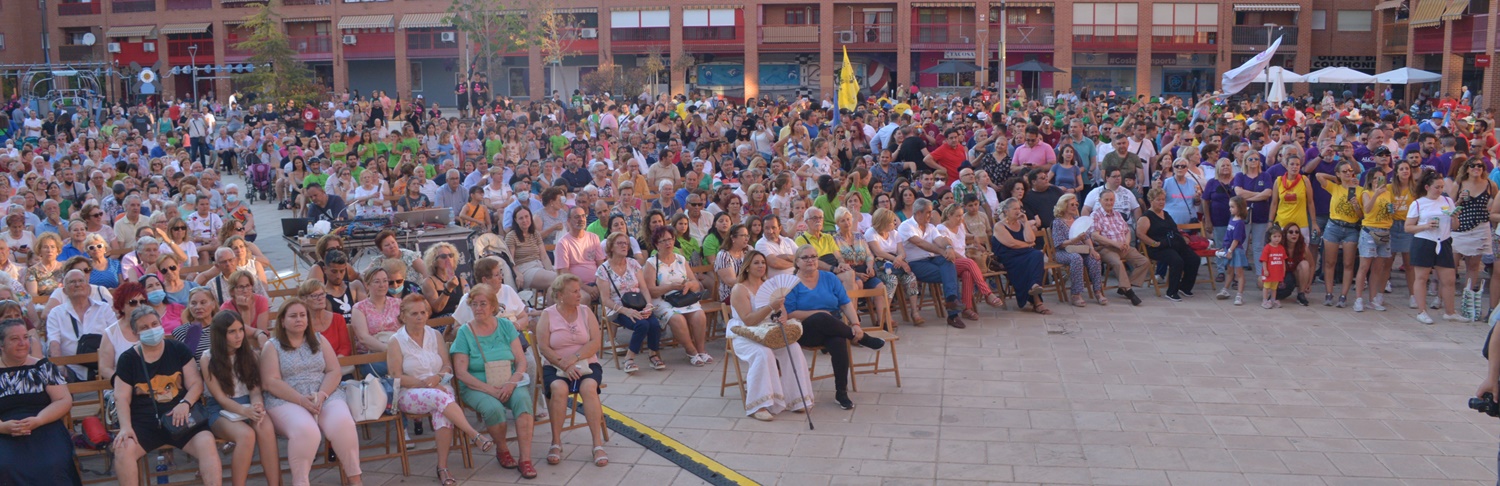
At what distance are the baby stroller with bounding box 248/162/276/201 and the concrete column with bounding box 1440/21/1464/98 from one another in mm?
32089

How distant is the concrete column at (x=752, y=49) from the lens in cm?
4762

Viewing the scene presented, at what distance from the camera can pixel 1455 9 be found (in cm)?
3581

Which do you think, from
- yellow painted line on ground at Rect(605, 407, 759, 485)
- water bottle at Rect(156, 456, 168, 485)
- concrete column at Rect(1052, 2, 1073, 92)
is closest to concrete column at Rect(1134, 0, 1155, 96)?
concrete column at Rect(1052, 2, 1073, 92)

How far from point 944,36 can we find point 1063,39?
440 cm

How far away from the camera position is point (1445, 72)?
1437 inches

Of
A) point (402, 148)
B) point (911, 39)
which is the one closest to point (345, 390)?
point (402, 148)

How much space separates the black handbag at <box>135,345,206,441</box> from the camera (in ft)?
19.8

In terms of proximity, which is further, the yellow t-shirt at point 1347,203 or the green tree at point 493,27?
the green tree at point 493,27

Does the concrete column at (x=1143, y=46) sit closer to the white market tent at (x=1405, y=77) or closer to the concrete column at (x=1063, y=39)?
the concrete column at (x=1063, y=39)

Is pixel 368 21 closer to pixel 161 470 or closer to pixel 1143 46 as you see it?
pixel 1143 46

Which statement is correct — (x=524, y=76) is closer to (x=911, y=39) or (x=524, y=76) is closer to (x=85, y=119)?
(x=911, y=39)

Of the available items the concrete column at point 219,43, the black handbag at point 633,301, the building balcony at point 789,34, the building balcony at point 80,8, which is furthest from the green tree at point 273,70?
the black handbag at point 633,301

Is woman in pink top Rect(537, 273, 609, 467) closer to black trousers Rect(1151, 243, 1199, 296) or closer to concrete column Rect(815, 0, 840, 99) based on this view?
black trousers Rect(1151, 243, 1199, 296)

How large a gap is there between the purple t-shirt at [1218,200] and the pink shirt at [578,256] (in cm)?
615
